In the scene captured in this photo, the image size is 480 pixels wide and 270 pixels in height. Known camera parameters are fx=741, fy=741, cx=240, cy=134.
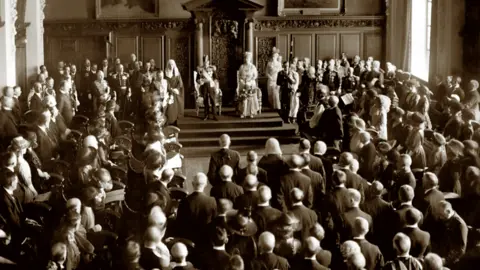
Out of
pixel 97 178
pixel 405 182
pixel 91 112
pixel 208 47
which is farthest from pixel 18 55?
pixel 405 182

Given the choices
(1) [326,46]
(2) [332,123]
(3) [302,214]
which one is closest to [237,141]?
(2) [332,123]

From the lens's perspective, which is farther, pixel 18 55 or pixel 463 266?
pixel 18 55

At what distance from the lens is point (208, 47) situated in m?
22.1

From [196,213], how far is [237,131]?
9511 millimetres

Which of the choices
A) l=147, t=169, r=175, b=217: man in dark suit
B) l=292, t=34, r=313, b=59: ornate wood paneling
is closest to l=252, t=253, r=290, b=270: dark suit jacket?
l=147, t=169, r=175, b=217: man in dark suit

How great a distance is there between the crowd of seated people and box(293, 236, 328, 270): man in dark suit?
0.03ft

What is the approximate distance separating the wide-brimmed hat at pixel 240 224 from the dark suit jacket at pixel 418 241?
1665 mm

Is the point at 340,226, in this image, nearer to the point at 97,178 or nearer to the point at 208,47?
the point at 97,178

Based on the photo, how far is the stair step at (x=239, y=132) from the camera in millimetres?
18094

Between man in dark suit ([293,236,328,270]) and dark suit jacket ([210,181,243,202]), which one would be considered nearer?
man in dark suit ([293,236,328,270])

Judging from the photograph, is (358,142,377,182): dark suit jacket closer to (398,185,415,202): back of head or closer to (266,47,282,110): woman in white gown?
(398,185,415,202): back of head

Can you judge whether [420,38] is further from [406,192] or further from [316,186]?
[406,192]

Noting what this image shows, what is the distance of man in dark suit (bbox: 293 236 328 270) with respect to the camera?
7.01m

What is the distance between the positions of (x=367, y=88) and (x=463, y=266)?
8.91 meters
